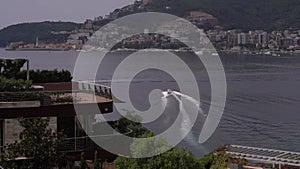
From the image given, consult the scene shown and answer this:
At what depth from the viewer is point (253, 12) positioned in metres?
120

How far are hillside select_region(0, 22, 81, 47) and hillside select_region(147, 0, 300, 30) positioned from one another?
93.6ft

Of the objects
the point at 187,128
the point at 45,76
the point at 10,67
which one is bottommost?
the point at 187,128

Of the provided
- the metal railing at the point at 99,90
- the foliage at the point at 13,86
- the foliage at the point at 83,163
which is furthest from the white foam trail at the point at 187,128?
the foliage at the point at 83,163

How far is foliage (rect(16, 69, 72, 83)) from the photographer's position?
564 inches

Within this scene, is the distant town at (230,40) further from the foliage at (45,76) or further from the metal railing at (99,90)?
the metal railing at (99,90)

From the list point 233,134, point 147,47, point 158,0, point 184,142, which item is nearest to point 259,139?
point 233,134

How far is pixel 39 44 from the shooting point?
97.0m

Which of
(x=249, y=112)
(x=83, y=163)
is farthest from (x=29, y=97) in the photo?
(x=249, y=112)

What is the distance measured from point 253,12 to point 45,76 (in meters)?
110

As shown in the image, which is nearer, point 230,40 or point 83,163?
point 83,163

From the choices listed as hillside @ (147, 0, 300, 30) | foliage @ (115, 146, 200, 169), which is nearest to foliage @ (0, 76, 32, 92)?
foliage @ (115, 146, 200, 169)

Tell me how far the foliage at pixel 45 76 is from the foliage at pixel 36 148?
524 centimetres

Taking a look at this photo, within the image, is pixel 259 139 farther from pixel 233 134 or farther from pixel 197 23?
pixel 197 23

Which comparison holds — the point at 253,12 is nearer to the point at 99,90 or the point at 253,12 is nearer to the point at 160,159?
the point at 99,90
